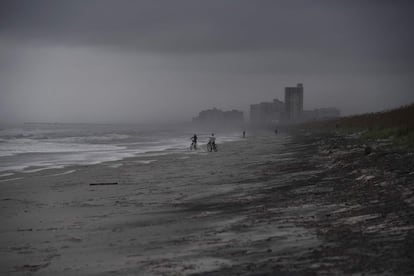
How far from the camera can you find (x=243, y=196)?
1391cm

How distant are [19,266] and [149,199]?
7.07 meters

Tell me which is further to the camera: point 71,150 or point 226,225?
point 71,150

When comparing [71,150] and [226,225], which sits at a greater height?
[226,225]

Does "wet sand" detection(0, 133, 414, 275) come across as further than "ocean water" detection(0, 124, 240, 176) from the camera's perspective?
No

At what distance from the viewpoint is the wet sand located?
6824 mm

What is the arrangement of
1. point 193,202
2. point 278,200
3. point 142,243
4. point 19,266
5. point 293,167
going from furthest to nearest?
point 293,167
point 193,202
point 278,200
point 142,243
point 19,266

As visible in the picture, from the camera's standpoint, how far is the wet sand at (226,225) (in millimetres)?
6824

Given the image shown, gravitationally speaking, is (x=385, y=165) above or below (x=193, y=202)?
above

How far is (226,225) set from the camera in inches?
388

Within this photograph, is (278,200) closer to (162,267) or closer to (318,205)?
(318,205)

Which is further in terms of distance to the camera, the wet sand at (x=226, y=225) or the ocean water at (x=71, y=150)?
the ocean water at (x=71, y=150)

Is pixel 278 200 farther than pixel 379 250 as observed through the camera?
Yes

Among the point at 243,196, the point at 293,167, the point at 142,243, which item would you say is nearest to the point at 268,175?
the point at 293,167

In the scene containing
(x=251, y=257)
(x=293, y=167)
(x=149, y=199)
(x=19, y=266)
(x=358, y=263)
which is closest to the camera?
(x=358, y=263)
